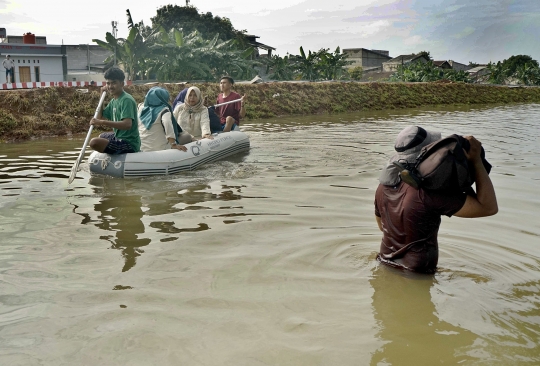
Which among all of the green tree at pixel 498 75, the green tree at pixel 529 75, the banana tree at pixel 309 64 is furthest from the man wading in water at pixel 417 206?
the green tree at pixel 529 75

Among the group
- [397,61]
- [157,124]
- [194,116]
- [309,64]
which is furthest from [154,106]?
[397,61]

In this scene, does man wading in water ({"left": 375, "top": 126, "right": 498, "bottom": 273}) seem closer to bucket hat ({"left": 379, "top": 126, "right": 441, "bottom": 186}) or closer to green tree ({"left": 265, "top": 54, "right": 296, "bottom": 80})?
bucket hat ({"left": 379, "top": 126, "right": 441, "bottom": 186})

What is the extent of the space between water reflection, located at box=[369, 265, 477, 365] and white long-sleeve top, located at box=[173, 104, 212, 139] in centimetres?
611

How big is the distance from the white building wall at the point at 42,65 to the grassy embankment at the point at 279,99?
15.2 meters

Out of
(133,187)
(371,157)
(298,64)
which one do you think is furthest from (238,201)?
(298,64)

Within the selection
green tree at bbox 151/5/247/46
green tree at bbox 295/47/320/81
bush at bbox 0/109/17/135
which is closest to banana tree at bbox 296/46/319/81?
green tree at bbox 295/47/320/81

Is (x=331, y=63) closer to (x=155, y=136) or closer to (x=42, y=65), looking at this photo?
(x=42, y=65)

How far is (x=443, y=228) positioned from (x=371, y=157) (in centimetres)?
476

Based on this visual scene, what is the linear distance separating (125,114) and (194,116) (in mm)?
2435

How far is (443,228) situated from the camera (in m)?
5.00

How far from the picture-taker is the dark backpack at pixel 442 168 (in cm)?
304

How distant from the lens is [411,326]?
10.3 ft

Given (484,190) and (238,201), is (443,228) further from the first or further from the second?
(238,201)

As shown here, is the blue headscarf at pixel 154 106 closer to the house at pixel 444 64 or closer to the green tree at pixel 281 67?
the green tree at pixel 281 67
